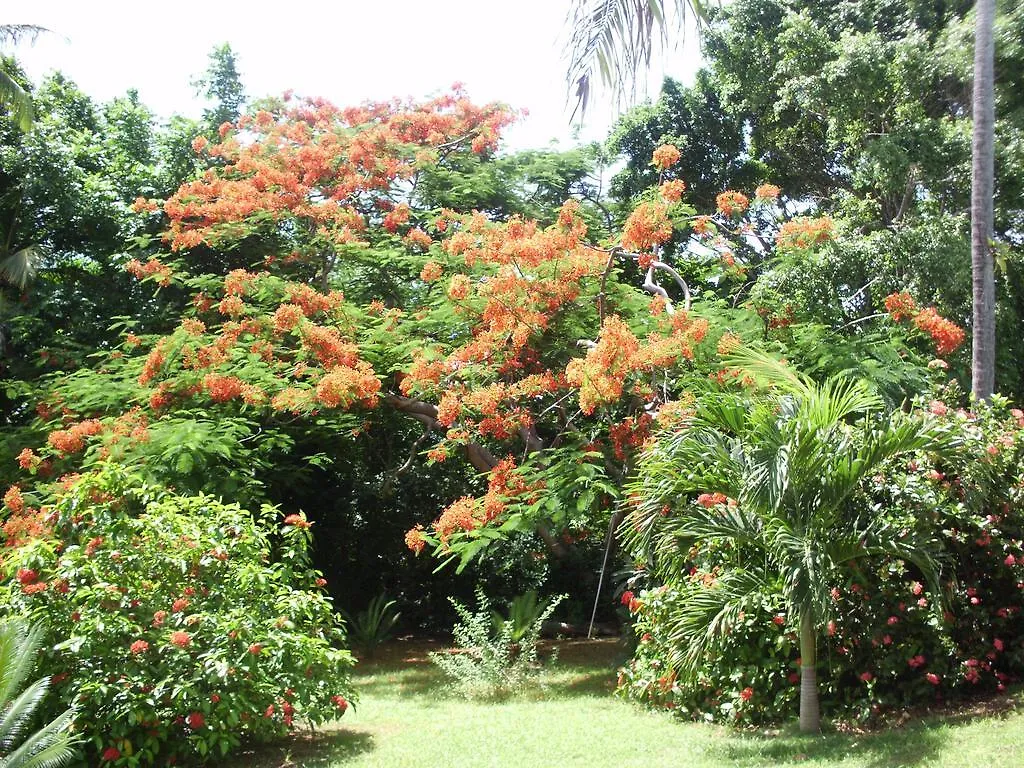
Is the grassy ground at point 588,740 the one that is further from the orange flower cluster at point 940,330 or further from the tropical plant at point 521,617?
the orange flower cluster at point 940,330

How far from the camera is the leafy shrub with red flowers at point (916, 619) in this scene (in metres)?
7.02

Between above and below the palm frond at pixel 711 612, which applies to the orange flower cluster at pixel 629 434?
above

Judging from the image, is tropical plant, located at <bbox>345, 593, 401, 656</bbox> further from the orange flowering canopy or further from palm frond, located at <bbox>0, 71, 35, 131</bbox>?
palm frond, located at <bbox>0, 71, 35, 131</bbox>

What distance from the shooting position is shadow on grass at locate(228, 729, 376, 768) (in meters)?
6.98

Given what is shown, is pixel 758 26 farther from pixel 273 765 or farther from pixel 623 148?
pixel 273 765

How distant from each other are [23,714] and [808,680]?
483 cm

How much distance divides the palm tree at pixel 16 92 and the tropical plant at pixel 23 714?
9.48m

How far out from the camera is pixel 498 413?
33.2 feet

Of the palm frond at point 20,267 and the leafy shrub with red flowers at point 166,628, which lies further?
the palm frond at point 20,267

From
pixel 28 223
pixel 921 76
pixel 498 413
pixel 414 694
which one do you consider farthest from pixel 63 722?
pixel 921 76

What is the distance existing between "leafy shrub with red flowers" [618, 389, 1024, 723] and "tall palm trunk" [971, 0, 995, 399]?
5.10 ft

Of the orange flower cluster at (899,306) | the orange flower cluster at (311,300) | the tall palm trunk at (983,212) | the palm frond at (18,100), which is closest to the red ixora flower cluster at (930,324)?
the orange flower cluster at (899,306)

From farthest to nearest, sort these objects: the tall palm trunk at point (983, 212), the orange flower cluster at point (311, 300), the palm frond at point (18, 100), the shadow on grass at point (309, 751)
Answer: the palm frond at point (18, 100)
the orange flower cluster at point (311, 300)
the tall palm trunk at point (983, 212)
the shadow on grass at point (309, 751)

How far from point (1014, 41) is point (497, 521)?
8.65 m
